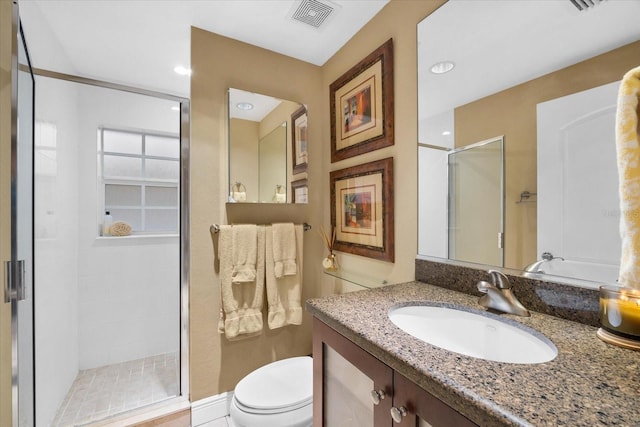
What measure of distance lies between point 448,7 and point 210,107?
1286 millimetres

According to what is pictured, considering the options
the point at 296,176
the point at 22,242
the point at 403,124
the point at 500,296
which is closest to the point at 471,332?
the point at 500,296

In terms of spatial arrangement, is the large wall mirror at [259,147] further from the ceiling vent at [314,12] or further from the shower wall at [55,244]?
the shower wall at [55,244]

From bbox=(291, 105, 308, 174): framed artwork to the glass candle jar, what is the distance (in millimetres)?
1509

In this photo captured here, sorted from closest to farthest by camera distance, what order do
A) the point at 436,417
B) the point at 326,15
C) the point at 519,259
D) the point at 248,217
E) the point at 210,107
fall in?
the point at 436,417
the point at 519,259
the point at 326,15
the point at 210,107
the point at 248,217

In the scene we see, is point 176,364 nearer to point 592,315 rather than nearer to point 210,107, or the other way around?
point 210,107

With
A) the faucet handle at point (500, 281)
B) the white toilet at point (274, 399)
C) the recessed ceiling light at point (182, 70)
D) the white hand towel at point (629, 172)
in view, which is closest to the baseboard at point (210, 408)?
the white toilet at point (274, 399)

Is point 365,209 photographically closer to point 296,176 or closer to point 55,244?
point 296,176

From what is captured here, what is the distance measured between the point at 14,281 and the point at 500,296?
61.6 inches

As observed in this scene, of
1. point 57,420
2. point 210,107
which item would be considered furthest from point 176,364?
point 210,107

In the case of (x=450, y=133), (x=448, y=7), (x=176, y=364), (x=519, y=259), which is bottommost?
(x=176, y=364)

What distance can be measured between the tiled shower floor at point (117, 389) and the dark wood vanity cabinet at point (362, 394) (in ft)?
4.86

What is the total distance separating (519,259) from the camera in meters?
0.93

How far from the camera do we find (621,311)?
0.63 metres

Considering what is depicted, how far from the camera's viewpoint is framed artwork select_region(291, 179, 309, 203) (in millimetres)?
1819
